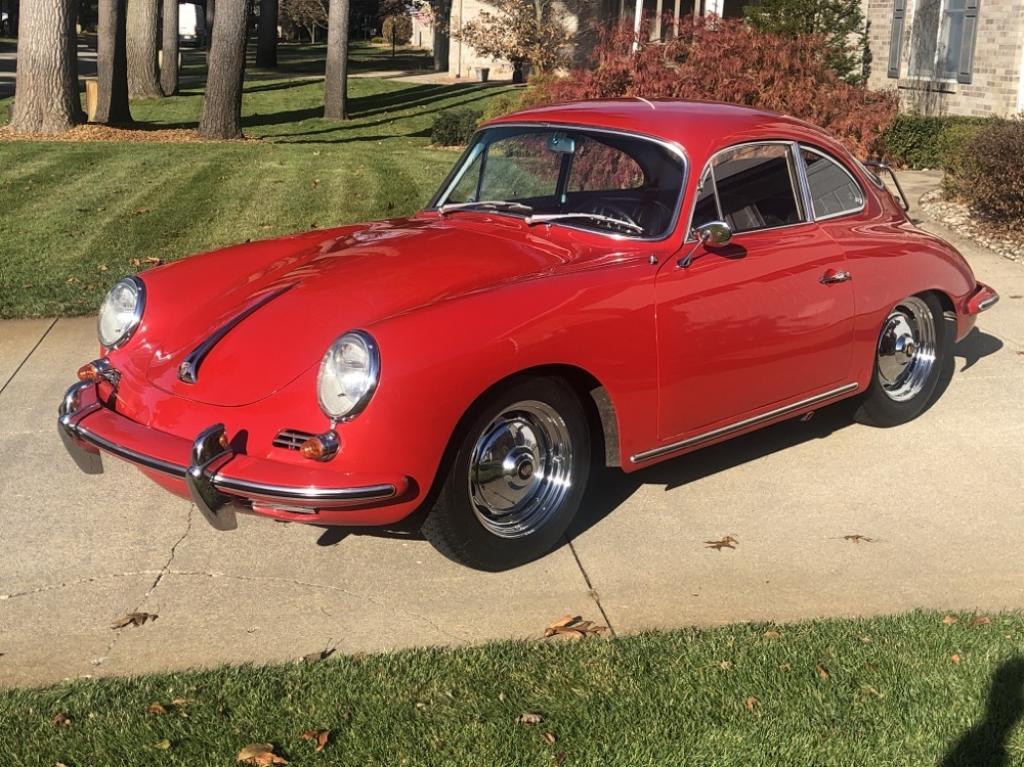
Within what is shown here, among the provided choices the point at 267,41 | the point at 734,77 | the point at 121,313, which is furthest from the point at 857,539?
the point at 267,41

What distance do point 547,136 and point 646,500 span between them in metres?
1.75

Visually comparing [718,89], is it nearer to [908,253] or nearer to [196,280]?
[908,253]

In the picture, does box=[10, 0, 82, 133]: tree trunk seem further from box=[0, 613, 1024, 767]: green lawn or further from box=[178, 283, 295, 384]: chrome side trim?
box=[0, 613, 1024, 767]: green lawn

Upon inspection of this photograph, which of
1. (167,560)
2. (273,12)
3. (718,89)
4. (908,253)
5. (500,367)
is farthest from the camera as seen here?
(273,12)

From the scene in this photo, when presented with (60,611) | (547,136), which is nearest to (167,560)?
(60,611)

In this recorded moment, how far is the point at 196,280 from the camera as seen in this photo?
5.41m

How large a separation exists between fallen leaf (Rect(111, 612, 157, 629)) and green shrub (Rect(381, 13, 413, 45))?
2192 inches

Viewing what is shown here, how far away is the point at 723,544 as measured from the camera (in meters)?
5.20

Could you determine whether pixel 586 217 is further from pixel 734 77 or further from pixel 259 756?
pixel 734 77

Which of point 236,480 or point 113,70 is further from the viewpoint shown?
point 113,70

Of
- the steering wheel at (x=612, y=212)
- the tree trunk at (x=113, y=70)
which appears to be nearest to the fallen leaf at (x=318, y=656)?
the steering wheel at (x=612, y=212)

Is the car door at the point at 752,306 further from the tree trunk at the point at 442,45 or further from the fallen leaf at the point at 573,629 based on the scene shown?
the tree trunk at the point at 442,45

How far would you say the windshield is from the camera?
5.45m

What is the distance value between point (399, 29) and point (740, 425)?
194 feet
